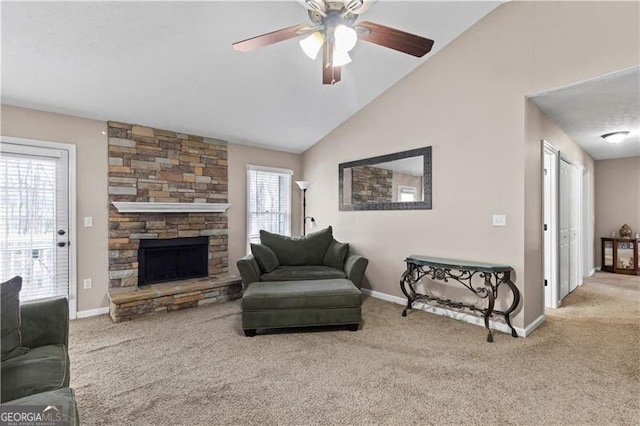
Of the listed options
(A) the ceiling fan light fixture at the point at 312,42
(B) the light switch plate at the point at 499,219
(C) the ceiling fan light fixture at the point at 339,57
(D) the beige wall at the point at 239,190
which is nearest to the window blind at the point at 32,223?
(D) the beige wall at the point at 239,190

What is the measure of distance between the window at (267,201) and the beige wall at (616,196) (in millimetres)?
6322

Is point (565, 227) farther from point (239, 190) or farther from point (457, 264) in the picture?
point (239, 190)

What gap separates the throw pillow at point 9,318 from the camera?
1470mm

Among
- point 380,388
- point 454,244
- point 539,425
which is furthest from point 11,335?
point 454,244

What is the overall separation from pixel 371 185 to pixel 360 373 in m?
2.66

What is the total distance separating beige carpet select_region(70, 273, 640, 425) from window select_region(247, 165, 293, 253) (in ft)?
6.56

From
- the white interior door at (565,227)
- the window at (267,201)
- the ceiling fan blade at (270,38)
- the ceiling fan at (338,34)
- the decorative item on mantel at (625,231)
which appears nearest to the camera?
the ceiling fan at (338,34)

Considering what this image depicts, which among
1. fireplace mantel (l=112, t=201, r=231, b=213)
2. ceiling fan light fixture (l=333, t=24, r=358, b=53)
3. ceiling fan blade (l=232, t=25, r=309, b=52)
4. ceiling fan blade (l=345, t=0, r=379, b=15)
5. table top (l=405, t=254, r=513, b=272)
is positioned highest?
ceiling fan blade (l=345, t=0, r=379, b=15)

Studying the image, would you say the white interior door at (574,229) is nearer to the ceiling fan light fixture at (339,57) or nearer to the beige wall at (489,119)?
the beige wall at (489,119)

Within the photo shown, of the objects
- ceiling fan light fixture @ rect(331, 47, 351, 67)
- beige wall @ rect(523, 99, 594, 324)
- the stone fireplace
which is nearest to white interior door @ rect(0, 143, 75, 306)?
the stone fireplace

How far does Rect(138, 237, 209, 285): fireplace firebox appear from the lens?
3.94m

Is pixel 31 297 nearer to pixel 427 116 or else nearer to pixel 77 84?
pixel 77 84

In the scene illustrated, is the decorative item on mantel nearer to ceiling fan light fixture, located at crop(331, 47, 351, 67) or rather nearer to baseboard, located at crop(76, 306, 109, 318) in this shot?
ceiling fan light fixture, located at crop(331, 47, 351, 67)

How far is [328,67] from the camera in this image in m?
2.29
